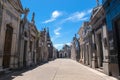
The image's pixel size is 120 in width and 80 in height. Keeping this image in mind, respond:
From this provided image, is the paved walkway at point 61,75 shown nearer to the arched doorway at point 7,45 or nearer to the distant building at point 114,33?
the distant building at point 114,33

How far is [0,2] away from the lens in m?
9.02

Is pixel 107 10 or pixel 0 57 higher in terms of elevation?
pixel 107 10

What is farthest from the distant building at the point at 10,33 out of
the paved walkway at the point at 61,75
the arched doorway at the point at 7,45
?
the paved walkway at the point at 61,75

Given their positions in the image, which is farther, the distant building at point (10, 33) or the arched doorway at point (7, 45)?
the arched doorway at point (7, 45)

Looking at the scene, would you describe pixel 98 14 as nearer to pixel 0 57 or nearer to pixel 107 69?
pixel 107 69

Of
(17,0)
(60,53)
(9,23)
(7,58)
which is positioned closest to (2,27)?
(9,23)

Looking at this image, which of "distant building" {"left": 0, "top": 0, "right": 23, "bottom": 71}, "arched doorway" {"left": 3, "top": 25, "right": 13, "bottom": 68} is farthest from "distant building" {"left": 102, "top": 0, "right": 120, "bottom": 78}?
"arched doorway" {"left": 3, "top": 25, "right": 13, "bottom": 68}

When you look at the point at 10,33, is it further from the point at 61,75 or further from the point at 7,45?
the point at 61,75

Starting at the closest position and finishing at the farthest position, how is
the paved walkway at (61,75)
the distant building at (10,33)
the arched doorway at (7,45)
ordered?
the paved walkway at (61,75) → the distant building at (10,33) → the arched doorway at (7,45)

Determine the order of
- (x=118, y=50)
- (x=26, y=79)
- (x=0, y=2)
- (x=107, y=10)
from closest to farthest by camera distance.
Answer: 1. (x=26, y=79)
2. (x=118, y=50)
3. (x=0, y=2)
4. (x=107, y=10)

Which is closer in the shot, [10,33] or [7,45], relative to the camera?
[7,45]

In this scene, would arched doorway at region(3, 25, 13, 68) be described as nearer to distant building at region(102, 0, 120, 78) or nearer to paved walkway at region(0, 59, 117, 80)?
paved walkway at region(0, 59, 117, 80)

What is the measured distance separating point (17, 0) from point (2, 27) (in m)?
4.19

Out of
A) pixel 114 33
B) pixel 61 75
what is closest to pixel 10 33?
pixel 61 75
